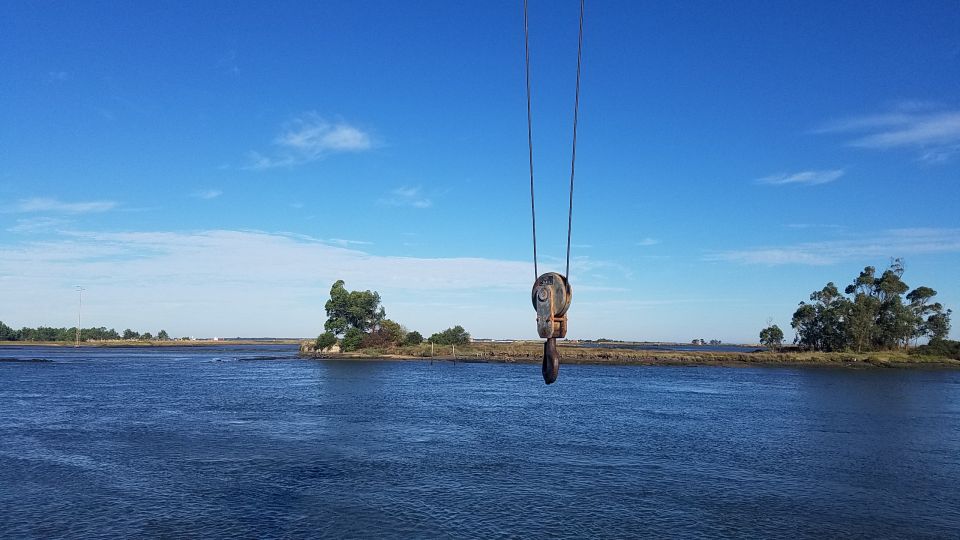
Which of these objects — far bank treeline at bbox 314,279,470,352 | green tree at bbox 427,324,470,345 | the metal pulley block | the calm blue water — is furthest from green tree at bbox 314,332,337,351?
the metal pulley block

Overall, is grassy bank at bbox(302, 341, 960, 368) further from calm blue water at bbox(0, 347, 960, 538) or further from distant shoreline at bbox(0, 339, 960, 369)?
calm blue water at bbox(0, 347, 960, 538)

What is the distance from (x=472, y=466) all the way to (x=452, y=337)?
453ft

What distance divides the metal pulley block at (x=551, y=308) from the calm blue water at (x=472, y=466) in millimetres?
16481

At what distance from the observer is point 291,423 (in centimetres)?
4828

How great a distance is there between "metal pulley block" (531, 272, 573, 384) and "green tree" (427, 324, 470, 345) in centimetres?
15924

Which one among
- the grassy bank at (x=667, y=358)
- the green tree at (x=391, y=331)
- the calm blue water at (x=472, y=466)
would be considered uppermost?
the green tree at (x=391, y=331)

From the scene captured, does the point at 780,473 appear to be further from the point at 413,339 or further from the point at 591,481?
the point at 413,339

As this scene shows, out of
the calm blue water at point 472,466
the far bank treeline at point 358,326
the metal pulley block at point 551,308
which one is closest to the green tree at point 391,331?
the far bank treeline at point 358,326

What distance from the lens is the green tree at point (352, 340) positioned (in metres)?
158

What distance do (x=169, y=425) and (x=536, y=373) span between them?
7007cm

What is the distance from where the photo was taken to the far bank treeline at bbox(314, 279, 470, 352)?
6280 inches

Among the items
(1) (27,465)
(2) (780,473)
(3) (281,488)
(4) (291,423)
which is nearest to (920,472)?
(2) (780,473)

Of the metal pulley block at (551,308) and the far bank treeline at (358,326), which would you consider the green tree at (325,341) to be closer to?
the far bank treeline at (358,326)

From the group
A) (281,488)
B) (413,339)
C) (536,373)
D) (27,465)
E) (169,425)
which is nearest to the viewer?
(281,488)
